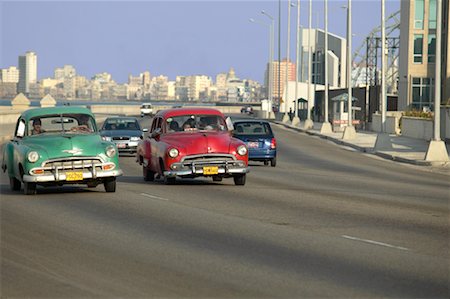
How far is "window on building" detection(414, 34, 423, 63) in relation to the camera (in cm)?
9644

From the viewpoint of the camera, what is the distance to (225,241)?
14.3 m

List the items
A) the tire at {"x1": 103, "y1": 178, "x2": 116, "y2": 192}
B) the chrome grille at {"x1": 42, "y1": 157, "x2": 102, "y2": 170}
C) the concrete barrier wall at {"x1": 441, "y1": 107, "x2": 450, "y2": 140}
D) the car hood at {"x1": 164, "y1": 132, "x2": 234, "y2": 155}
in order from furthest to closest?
the concrete barrier wall at {"x1": 441, "y1": 107, "x2": 450, "y2": 140} → the car hood at {"x1": 164, "y1": 132, "x2": 234, "y2": 155} → the tire at {"x1": 103, "y1": 178, "x2": 116, "y2": 192} → the chrome grille at {"x1": 42, "y1": 157, "x2": 102, "y2": 170}

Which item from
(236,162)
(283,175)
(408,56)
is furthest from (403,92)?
(236,162)

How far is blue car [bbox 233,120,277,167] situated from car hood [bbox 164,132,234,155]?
28.9 ft

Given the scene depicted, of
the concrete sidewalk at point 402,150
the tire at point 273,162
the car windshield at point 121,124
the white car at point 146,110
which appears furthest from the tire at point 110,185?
Answer: the white car at point 146,110

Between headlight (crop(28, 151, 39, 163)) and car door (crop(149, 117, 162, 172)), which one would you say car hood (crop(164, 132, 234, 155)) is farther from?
headlight (crop(28, 151, 39, 163))

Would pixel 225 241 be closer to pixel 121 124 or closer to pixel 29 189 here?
pixel 29 189

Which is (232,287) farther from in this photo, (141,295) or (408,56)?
(408,56)

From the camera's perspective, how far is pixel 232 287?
1062cm

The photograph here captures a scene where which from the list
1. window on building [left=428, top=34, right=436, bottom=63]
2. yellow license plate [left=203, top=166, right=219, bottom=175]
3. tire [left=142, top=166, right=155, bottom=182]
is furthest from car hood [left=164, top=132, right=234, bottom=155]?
window on building [left=428, top=34, right=436, bottom=63]

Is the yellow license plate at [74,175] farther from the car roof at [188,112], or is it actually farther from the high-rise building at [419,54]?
the high-rise building at [419,54]

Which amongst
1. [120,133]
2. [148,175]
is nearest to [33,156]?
[148,175]

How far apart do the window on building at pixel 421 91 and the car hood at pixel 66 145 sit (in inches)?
3012

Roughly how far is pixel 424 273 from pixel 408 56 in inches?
3430
